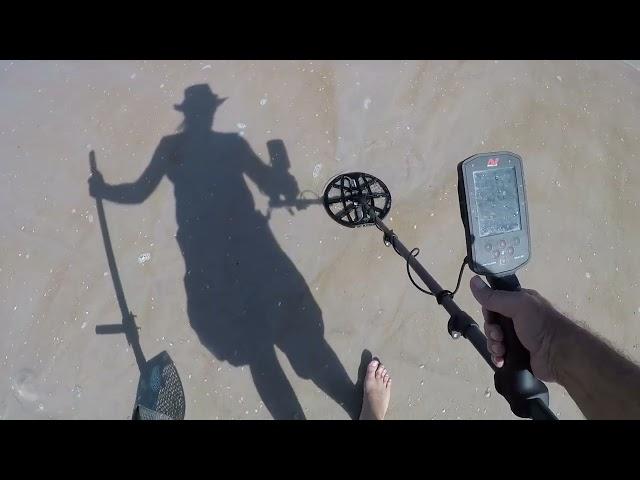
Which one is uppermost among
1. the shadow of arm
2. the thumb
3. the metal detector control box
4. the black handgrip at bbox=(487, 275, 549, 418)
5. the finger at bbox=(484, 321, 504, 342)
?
the shadow of arm

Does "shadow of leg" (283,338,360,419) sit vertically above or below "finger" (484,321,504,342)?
below

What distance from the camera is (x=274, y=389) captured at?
2295 mm

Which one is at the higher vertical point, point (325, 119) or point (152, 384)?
point (325, 119)

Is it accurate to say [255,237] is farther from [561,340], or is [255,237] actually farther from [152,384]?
[561,340]

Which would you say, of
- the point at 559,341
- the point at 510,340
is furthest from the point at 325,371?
the point at 559,341

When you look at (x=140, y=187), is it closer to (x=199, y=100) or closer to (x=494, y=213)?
(x=199, y=100)

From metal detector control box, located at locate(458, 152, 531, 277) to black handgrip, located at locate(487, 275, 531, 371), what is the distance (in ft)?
0.10

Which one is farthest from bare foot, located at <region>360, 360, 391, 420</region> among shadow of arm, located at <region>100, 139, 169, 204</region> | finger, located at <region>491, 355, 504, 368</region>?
shadow of arm, located at <region>100, 139, 169, 204</region>

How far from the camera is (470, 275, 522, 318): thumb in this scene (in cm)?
134

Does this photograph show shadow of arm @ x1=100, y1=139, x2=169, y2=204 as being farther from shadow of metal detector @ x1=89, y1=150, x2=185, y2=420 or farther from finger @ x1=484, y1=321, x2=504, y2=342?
finger @ x1=484, y1=321, x2=504, y2=342

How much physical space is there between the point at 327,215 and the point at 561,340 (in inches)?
57.2

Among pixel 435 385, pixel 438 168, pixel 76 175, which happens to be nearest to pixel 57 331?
pixel 76 175

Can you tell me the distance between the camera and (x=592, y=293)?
2543 mm

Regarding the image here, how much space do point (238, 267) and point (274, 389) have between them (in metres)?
0.65
